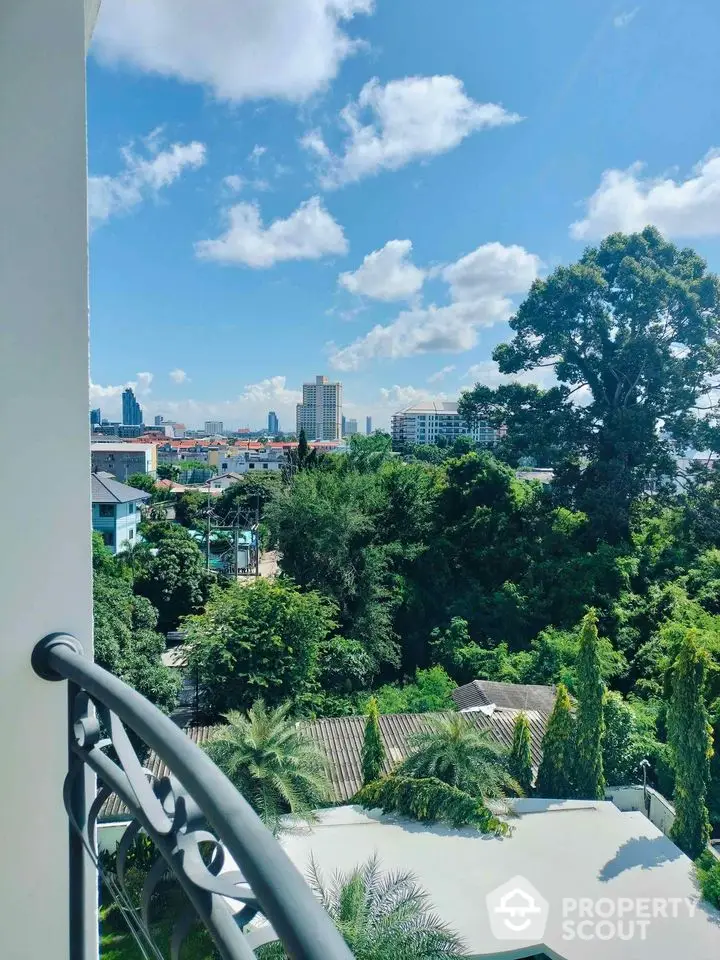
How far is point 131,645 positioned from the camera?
309 inches

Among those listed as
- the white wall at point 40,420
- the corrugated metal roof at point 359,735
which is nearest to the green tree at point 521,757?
the corrugated metal roof at point 359,735

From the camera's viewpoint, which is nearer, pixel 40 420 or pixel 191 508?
pixel 40 420

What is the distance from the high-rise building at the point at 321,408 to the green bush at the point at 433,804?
53.4 metres

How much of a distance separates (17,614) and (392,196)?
48.1 feet

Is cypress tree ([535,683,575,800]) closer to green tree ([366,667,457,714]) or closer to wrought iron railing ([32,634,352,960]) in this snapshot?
green tree ([366,667,457,714])

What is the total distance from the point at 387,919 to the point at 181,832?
3517 millimetres

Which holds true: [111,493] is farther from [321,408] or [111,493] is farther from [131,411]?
[131,411]

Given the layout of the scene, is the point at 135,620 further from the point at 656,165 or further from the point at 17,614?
the point at 656,165

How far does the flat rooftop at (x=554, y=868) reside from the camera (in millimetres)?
3558

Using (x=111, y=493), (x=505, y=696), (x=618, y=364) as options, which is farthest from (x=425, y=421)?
(x=505, y=696)

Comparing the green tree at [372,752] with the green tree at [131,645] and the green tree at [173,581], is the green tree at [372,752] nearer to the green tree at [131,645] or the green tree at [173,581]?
the green tree at [131,645]

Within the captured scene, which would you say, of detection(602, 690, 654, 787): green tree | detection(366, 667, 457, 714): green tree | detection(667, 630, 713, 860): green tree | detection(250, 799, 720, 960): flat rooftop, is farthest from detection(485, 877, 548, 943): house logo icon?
detection(366, 667, 457, 714): green tree

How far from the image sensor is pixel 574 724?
19.1 feet

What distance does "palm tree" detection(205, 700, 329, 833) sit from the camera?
4.84m
